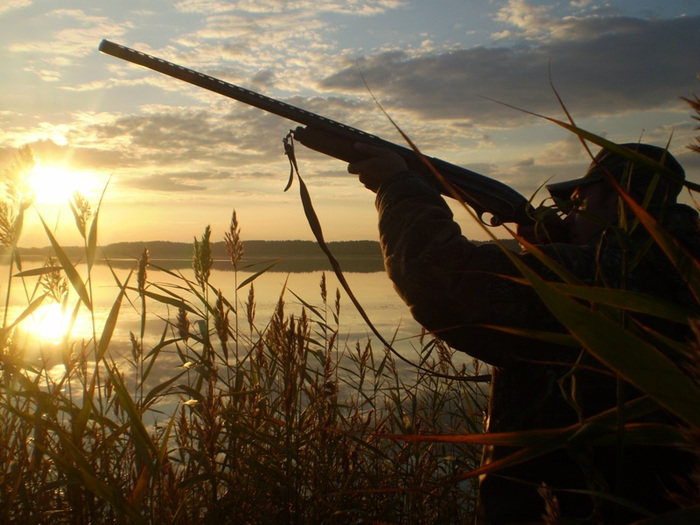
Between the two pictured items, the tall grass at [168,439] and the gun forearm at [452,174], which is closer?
the tall grass at [168,439]

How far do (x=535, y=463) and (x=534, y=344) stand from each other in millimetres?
413

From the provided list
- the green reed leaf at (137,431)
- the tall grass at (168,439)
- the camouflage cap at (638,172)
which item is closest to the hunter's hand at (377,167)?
the tall grass at (168,439)

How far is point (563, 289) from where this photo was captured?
896 millimetres

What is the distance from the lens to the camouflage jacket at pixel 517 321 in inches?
78.7

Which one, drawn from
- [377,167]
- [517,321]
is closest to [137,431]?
[517,321]

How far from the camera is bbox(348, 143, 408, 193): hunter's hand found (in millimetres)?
2639

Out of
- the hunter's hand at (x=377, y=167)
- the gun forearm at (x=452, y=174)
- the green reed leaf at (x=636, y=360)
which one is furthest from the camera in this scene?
the gun forearm at (x=452, y=174)

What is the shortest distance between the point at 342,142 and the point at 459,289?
4.43ft

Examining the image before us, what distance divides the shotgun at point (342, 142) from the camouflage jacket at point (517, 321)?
90 centimetres

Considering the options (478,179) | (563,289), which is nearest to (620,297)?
(563,289)

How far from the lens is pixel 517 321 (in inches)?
80.4

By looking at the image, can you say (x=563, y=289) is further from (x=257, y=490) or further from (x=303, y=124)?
(x=303, y=124)

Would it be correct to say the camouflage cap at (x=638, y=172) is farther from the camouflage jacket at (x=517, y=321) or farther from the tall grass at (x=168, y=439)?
the tall grass at (x=168, y=439)

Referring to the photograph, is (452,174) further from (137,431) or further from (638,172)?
(137,431)
